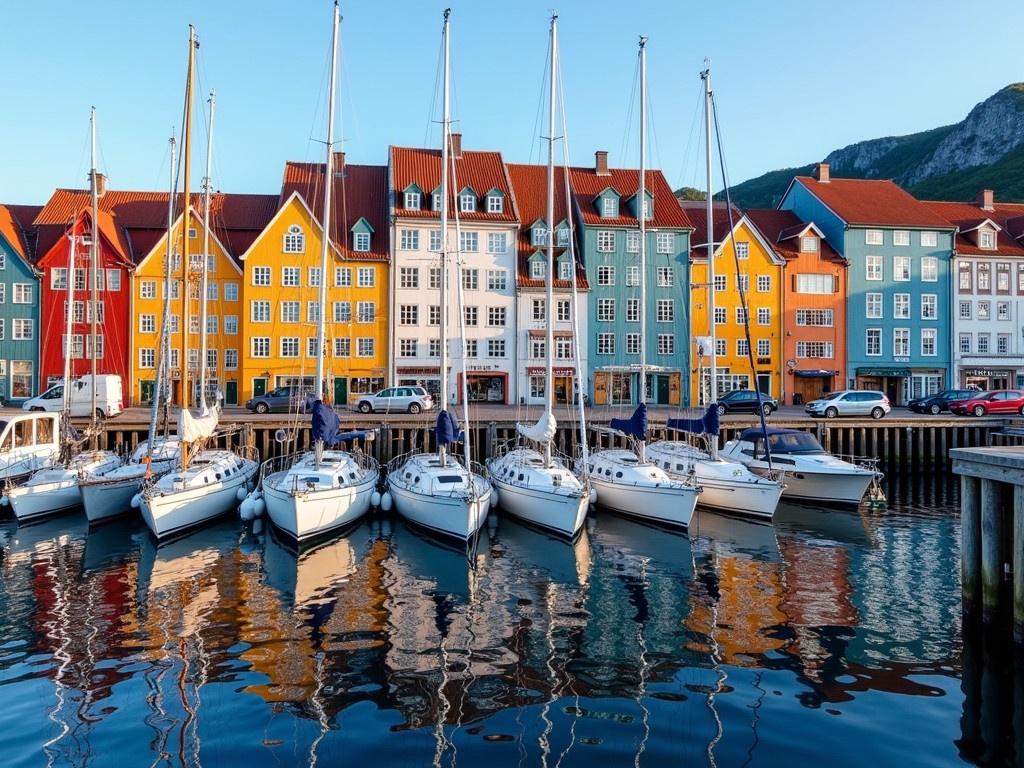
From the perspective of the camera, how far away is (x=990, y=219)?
6206cm

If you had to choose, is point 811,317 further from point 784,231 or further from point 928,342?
point 928,342

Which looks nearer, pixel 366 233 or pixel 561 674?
pixel 561 674

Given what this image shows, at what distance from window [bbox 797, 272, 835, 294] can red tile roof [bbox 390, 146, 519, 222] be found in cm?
2235

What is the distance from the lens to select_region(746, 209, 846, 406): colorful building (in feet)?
Result: 186

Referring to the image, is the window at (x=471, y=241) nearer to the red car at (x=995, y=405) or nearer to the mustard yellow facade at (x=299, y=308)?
the mustard yellow facade at (x=299, y=308)

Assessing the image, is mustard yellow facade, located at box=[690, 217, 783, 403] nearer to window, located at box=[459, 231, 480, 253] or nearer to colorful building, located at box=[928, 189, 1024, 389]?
colorful building, located at box=[928, 189, 1024, 389]

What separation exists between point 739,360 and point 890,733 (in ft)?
154

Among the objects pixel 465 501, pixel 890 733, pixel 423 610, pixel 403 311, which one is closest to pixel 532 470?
pixel 465 501

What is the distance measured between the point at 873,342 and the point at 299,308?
42.8 metres

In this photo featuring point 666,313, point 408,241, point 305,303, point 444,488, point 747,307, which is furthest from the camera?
point 747,307

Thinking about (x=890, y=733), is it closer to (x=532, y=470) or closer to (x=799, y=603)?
(x=799, y=603)

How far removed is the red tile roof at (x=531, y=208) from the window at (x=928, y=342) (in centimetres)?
2721

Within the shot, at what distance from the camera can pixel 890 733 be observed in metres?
10.9

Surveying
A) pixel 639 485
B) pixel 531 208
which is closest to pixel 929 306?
pixel 531 208
